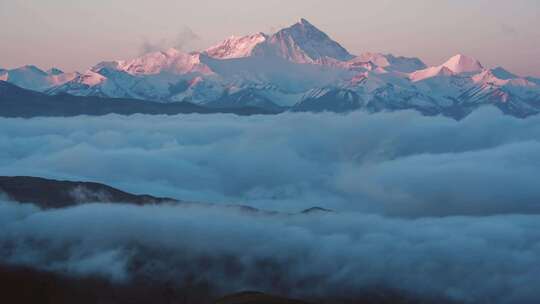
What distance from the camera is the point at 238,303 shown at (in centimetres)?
Result: 19938

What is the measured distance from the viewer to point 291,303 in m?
200

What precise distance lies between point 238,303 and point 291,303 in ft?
36.5

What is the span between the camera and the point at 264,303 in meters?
198

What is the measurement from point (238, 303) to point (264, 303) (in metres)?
5.58

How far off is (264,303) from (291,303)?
5902 mm
